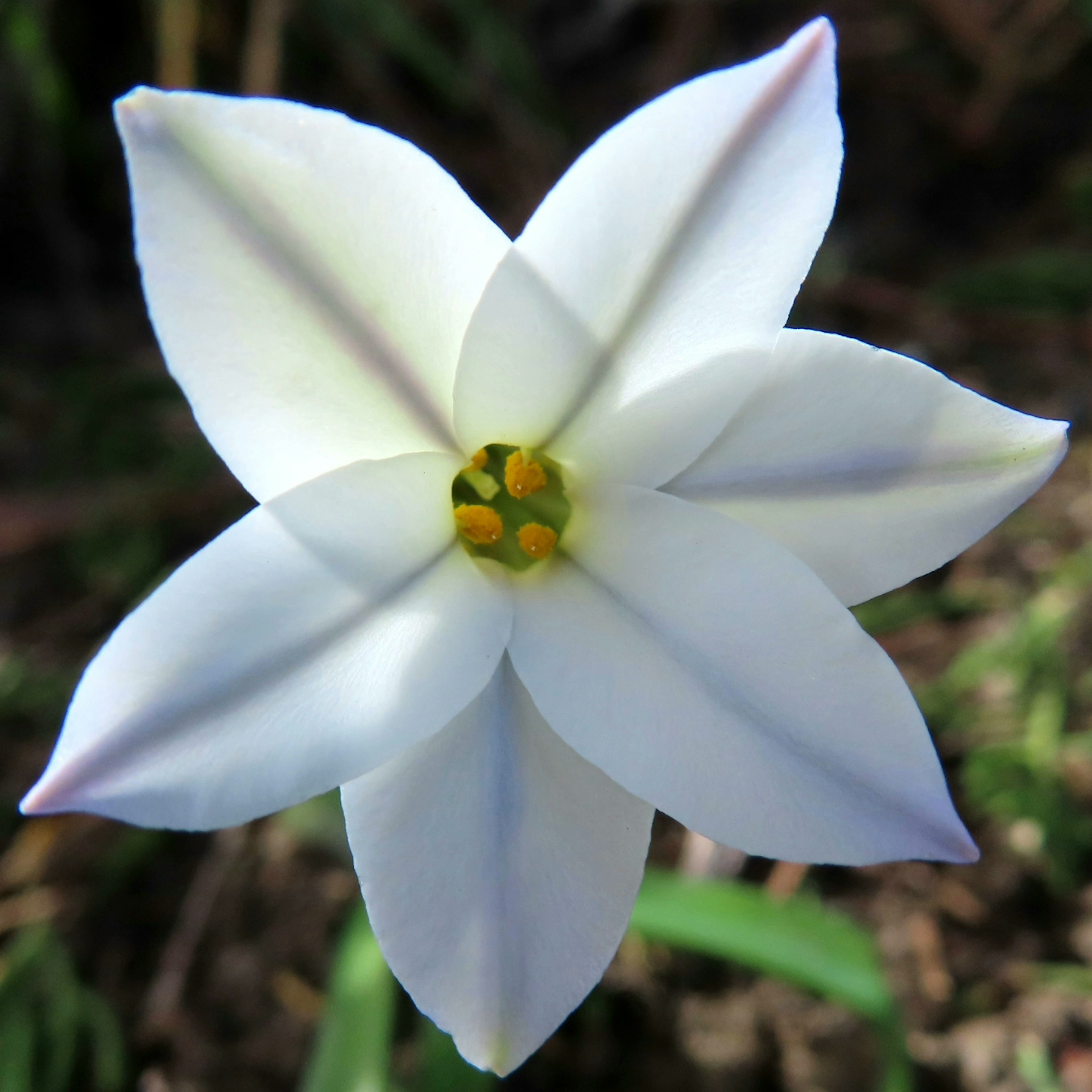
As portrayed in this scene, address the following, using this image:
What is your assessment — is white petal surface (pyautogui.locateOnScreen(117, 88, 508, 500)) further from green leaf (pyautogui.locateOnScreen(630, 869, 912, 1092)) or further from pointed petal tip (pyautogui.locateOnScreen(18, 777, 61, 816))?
green leaf (pyautogui.locateOnScreen(630, 869, 912, 1092))

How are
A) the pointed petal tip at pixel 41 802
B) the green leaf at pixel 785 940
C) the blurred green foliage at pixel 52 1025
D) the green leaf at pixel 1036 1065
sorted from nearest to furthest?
the pointed petal tip at pixel 41 802
the green leaf at pixel 785 940
the green leaf at pixel 1036 1065
the blurred green foliage at pixel 52 1025

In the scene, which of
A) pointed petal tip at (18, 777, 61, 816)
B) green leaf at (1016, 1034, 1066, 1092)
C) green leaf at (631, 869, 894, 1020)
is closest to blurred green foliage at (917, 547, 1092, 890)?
green leaf at (1016, 1034, 1066, 1092)

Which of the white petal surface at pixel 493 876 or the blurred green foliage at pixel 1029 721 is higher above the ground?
the white petal surface at pixel 493 876

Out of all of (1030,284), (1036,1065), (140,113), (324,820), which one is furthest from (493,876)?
(1030,284)

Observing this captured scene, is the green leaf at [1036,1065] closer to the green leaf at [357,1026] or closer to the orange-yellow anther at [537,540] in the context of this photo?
the green leaf at [357,1026]

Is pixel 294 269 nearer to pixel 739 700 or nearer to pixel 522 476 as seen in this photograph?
pixel 522 476

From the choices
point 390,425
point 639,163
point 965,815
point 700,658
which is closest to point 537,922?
point 700,658

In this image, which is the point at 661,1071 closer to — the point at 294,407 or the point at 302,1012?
the point at 302,1012

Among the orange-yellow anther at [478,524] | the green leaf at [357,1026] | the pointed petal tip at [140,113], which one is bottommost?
the green leaf at [357,1026]

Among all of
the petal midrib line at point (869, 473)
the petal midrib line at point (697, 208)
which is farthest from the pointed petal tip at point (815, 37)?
the petal midrib line at point (869, 473)
